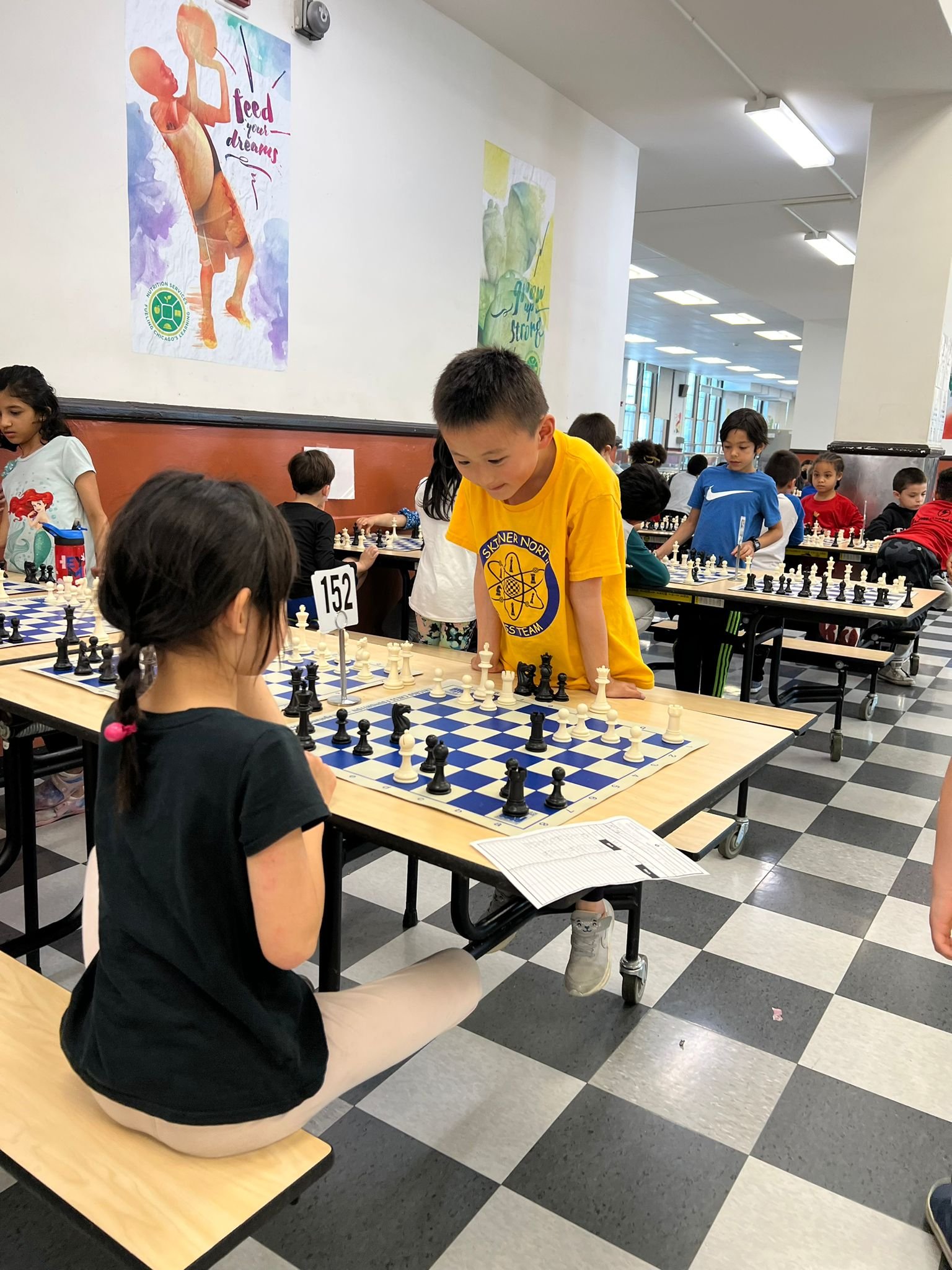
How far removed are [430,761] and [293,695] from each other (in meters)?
0.53

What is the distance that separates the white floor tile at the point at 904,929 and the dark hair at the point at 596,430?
7.35 ft

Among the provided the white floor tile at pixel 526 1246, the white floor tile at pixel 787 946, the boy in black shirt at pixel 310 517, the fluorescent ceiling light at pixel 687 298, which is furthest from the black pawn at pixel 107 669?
the fluorescent ceiling light at pixel 687 298

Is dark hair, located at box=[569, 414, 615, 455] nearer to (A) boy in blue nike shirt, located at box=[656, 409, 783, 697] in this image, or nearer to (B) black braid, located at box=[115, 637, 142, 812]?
(A) boy in blue nike shirt, located at box=[656, 409, 783, 697]

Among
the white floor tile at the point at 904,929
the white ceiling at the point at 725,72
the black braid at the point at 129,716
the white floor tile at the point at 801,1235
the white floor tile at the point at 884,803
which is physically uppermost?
the white ceiling at the point at 725,72

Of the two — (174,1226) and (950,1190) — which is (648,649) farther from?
(174,1226)

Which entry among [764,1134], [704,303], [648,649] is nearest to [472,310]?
[648,649]

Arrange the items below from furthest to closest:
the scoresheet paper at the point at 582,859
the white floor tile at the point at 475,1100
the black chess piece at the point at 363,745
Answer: the white floor tile at the point at 475,1100
the black chess piece at the point at 363,745
the scoresheet paper at the point at 582,859

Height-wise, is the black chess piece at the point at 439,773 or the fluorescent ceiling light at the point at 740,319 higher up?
the fluorescent ceiling light at the point at 740,319

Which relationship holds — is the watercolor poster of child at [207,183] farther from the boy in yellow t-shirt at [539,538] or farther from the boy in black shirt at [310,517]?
the boy in yellow t-shirt at [539,538]

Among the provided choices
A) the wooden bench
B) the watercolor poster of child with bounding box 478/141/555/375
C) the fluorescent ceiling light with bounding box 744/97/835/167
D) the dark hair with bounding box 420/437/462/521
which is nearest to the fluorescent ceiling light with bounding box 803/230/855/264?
the fluorescent ceiling light with bounding box 744/97/835/167

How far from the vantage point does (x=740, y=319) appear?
1633 cm

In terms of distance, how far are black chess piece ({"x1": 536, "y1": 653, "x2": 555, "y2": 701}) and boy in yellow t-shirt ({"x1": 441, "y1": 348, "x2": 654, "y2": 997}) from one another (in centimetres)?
13

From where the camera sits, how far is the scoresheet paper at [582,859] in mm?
1155

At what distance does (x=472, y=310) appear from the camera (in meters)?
6.20
